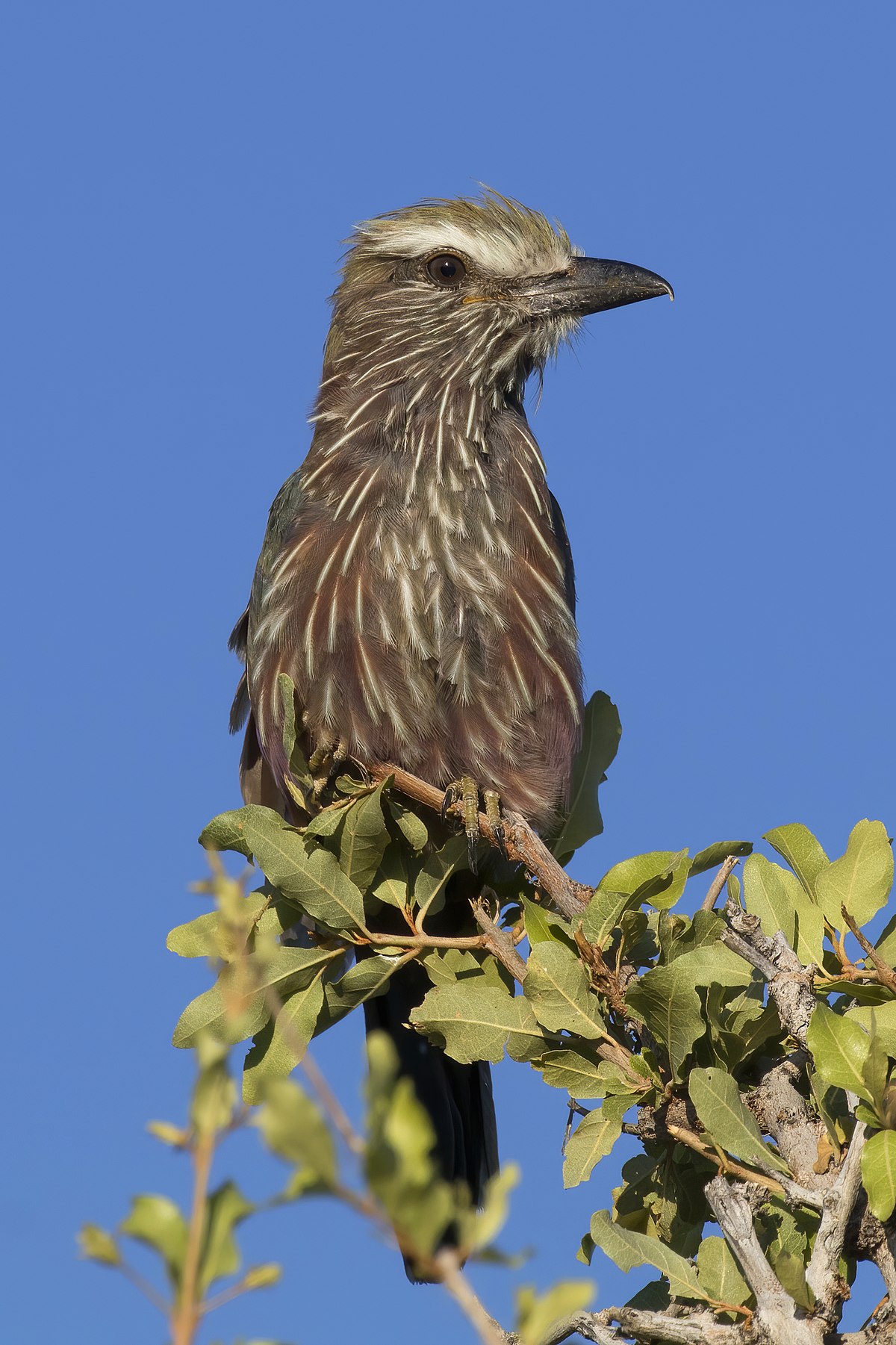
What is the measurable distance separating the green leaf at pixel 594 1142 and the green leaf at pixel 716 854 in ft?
1.80

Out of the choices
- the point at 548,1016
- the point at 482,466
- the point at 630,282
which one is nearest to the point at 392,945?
the point at 548,1016

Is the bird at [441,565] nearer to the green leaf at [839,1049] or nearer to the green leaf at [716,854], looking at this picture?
the green leaf at [716,854]

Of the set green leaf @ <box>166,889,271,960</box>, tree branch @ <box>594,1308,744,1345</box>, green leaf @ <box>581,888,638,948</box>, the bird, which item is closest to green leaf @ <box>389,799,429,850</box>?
the bird

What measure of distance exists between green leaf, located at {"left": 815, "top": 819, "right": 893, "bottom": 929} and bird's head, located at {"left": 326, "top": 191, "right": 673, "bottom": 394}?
2666 mm

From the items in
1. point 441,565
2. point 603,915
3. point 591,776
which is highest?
point 441,565

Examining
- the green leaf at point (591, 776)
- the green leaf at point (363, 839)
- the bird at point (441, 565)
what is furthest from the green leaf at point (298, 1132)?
the green leaf at point (591, 776)

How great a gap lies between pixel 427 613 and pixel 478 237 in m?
1.74

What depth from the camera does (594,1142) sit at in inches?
110

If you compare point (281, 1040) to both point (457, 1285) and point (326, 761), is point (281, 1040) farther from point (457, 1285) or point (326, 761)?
point (457, 1285)

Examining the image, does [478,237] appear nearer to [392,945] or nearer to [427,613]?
[427,613]

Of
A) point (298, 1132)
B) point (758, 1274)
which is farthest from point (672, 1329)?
point (298, 1132)

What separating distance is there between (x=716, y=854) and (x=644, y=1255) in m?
0.91

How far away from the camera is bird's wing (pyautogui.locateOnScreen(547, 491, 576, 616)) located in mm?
4820

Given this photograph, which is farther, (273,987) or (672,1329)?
(273,987)
